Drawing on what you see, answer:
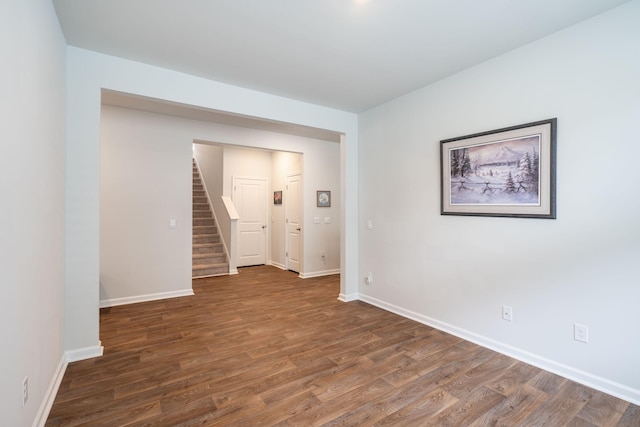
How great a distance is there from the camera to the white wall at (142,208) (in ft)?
13.6

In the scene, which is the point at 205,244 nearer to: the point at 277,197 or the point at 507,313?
the point at 277,197

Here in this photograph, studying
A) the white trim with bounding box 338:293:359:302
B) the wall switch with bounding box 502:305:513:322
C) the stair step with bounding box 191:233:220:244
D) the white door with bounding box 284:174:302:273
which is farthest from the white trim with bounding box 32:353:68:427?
the stair step with bounding box 191:233:220:244

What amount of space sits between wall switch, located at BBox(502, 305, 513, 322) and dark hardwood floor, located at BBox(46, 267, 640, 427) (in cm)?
34

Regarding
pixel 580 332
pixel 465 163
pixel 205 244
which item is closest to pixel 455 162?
pixel 465 163

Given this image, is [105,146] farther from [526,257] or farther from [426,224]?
[526,257]

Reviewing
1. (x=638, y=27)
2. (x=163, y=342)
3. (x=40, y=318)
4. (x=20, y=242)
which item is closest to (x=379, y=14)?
(x=638, y=27)

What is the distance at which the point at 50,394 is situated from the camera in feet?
6.61

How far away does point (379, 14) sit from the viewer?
2.19 m

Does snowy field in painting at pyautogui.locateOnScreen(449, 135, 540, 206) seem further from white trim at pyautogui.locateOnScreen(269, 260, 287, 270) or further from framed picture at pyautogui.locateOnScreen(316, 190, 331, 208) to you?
white trim at pyautogui.locateOnScreen(269, 260, 287, 270)

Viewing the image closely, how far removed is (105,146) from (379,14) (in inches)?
153

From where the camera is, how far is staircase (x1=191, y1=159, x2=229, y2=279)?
6000 millimetres

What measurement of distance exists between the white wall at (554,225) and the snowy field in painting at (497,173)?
0.18 m

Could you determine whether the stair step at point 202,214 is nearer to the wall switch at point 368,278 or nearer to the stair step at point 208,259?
the stair step at point 208,259

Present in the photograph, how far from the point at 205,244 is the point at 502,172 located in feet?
18.7
